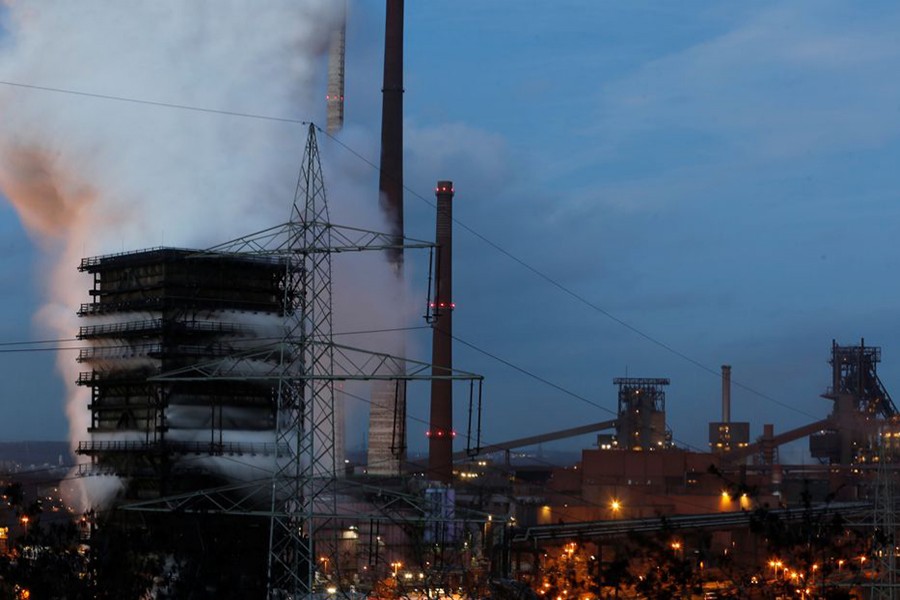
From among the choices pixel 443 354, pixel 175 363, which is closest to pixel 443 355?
pixel 443 354

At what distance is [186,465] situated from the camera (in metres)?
49.7

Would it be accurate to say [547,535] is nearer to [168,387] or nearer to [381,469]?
[168,387]

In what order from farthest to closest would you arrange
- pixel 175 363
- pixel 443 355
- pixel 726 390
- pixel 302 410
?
pixel 726 390
pixel 443 355
pixel 175 363
pixel 302 410

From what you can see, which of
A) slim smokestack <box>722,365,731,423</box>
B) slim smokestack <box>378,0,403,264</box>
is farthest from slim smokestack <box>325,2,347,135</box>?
slim smokestack <box>722,365,731,423</box>

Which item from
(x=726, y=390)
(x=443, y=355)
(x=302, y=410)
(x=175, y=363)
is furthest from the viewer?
(x=726, y=390)

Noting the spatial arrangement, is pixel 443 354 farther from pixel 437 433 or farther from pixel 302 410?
pixel 302 410

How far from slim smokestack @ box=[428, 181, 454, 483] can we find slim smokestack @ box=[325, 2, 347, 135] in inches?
229

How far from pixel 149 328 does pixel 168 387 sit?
217 cm

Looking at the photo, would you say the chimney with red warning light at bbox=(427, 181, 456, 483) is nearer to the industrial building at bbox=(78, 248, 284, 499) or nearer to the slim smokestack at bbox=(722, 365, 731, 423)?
the industrial building at bbox=(78, 248, 284, 499)

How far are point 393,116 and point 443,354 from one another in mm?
11206

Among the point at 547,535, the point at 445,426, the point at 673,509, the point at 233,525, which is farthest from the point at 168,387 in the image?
the point at 673,509

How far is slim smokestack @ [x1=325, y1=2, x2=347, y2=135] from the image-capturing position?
219 ft

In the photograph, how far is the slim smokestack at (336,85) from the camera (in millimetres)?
66875

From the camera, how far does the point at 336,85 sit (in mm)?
67562
